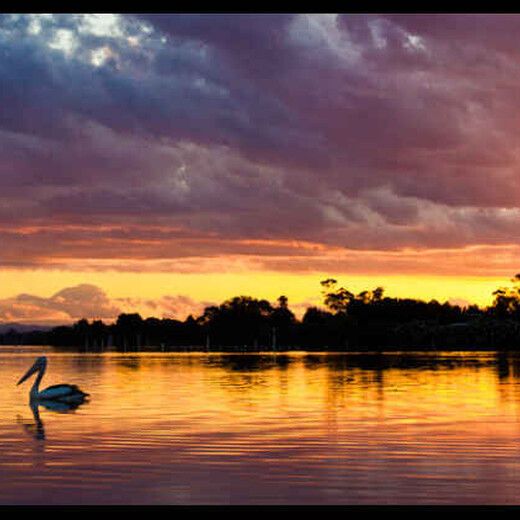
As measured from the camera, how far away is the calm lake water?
1534cm

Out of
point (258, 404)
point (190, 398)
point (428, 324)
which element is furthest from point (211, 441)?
point (428, 324)

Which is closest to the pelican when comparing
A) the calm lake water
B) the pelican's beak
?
the calm lake water

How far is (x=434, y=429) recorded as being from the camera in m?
24.9

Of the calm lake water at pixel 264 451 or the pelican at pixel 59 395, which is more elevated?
the pelican at pixel 59 395

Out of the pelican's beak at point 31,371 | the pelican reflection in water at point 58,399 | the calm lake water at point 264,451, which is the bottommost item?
the calm lake water at point 264,451

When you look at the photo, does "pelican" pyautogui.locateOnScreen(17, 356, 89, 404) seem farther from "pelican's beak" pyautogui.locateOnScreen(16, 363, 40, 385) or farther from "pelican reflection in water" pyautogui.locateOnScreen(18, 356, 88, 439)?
"pelican's beak" pyautogui.locateOnScreen(16, 363, 40, 385)

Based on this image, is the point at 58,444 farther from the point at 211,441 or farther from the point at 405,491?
the point at 405,491

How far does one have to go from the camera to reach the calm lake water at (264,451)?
50.3 feet

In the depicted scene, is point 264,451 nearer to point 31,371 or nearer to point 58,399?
point 58,399

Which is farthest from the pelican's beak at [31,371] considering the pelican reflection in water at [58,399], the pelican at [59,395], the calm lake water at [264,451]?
the pelican at [59,395]

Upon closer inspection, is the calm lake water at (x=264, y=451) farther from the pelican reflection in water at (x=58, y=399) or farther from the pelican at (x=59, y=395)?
the pelican at (x=59, y=395)

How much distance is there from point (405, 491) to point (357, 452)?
4866mm

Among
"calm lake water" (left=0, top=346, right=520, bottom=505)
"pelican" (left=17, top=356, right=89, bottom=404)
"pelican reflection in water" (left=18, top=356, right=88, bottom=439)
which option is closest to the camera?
"calm lake water" (left=0, top=346, right=520, bottom=505)

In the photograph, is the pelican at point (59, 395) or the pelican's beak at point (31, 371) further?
the pelican's beak at point (31, 371)
